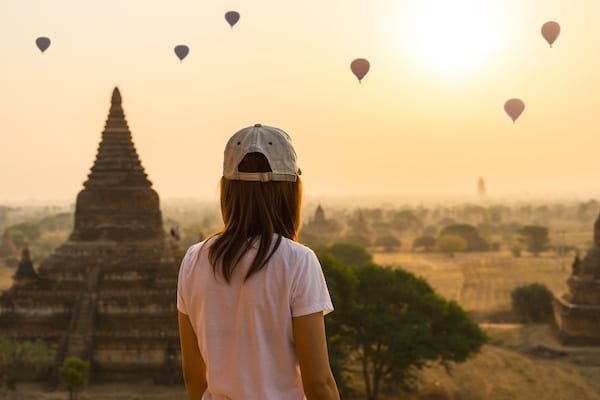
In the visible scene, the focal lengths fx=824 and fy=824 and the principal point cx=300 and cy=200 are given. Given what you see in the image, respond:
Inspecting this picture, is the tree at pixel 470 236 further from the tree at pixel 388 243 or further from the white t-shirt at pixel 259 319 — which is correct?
the white t-shirt at pixel 259 319

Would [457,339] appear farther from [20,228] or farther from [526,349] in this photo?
[20,228]

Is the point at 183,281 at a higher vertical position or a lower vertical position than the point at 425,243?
lower

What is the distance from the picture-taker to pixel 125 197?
88.3 ft

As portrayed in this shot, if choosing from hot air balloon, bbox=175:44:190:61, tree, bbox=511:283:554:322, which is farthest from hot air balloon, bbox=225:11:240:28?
tree, bbox=511:283:554:322

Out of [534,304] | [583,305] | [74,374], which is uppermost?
[74,374]

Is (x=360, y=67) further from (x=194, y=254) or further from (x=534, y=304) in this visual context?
(x=194, y=254)

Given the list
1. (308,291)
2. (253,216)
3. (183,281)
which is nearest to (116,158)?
(183,281)

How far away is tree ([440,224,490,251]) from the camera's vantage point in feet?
269

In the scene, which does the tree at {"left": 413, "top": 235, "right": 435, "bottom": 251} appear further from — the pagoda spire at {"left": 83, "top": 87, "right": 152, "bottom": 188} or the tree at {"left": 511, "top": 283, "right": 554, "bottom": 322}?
the pagoda spire at {"left": 83, "top": 87, "right": 152, "bottom": 188}

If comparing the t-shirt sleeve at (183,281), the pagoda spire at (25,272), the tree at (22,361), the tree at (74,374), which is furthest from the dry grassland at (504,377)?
the t-shirt sleeve at (183,281)

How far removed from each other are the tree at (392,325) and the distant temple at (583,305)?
828cm

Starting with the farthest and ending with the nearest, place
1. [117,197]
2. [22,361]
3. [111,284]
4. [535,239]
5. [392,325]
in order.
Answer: [535,239]
[117,197]
[111,284]
[22,361]
[392,325]

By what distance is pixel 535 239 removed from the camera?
242 feet

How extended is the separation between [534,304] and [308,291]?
34.2m
